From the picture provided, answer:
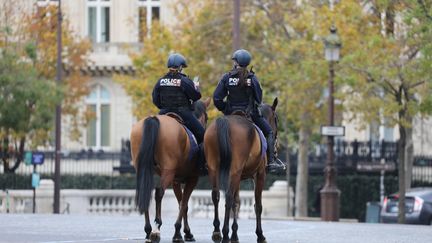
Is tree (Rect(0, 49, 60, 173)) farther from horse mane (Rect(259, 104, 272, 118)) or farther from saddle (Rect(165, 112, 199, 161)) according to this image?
saddle (Rect(165, 112, 199, 161))

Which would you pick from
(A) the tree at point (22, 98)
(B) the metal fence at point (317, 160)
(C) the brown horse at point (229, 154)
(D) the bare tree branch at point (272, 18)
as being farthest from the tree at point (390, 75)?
(C) the brown horse at point (229, 154)

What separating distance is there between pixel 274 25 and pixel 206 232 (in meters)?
29.9

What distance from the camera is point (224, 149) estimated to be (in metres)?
19.6

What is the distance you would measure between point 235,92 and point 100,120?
5186cm

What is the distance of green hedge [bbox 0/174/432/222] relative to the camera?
5341 centimetres

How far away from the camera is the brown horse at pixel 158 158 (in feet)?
63.9

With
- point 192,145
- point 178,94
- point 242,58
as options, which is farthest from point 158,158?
point 242,58

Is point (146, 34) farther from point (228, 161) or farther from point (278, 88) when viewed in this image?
point (228, 161)

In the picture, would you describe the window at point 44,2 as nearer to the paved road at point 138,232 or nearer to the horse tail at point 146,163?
the paved road at point 138,232

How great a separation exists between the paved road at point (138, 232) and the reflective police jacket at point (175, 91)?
1.78 meters

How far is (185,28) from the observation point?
55156 mm

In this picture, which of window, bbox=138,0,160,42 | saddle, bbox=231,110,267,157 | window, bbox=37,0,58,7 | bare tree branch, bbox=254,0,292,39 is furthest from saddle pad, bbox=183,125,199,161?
window, bbox=138,0,160,42

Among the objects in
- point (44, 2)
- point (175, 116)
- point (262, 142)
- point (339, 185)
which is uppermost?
point (44, 2)

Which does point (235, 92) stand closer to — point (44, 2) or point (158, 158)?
point (158, 158)
